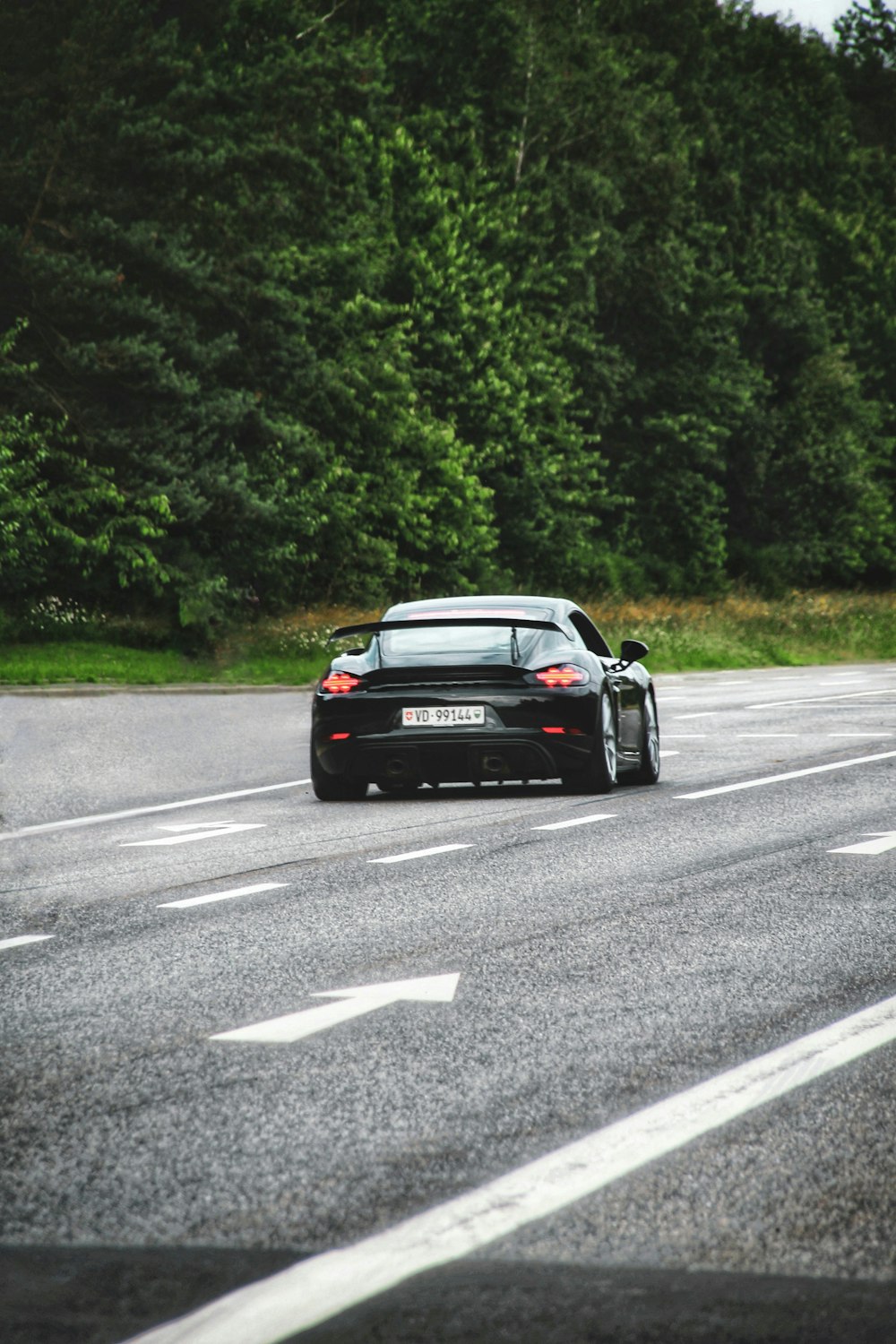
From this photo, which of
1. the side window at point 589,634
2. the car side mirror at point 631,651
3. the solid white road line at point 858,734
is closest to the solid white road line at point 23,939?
the car side mirror at point 631,651

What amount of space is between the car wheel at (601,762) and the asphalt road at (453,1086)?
6.59 ft

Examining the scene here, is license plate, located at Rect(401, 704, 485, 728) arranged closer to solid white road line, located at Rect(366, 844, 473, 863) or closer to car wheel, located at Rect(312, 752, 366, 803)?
car wheel, located at Rect(312, 752, 366, 803)

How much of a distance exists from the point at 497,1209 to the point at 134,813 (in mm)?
9450

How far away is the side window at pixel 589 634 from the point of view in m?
14.6

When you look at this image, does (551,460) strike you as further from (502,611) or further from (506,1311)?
(506,1311)

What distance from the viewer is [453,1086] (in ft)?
16.5

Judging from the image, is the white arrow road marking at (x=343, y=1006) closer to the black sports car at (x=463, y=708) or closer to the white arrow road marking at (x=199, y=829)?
the white arrow road marking at (x=199, y=829)

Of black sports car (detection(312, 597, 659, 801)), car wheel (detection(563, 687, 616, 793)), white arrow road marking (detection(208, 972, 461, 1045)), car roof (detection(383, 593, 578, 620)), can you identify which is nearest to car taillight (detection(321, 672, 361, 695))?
black sports car (detection(312, 597, 659, 801))

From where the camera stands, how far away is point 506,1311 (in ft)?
10.9

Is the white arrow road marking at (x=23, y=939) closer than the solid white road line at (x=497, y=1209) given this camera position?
No

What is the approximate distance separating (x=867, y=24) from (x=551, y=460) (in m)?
41.0

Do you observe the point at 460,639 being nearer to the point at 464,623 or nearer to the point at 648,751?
the point at 464,623

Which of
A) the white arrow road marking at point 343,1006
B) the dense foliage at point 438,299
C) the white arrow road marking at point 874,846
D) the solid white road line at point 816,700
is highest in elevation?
the dense foliage at point 438,299

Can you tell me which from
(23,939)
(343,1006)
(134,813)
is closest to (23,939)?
(23,939)
